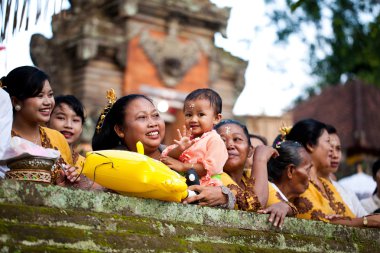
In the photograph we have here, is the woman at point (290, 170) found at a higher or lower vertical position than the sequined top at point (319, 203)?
higher

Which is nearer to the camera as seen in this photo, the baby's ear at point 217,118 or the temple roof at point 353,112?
the baby's ear at point 217,118

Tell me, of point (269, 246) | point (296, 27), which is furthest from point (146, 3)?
point (269, 246)

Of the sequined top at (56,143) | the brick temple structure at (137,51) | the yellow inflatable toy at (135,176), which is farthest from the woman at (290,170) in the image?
the brick temple structure at (137,51)

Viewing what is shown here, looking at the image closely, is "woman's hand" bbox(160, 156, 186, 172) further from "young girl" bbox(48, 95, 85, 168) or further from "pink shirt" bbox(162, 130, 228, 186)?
"young girl" bbox(48, 95, 85, 168)

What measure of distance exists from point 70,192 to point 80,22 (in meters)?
13.6

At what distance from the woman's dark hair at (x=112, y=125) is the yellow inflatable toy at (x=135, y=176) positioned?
99cm

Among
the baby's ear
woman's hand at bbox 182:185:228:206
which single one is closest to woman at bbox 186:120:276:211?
woman's hand at bbox 182:185:228:206

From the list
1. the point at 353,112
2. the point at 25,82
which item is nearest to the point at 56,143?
the point at 25,82

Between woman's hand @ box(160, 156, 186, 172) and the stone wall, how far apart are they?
699 millimetres

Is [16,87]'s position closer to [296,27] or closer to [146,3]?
[146,3]

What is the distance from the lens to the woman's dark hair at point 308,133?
758cm

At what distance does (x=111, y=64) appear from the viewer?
17547 millimetres

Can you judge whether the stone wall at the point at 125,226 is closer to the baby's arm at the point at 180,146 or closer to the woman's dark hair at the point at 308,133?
the baby's arm at the point at 180,146

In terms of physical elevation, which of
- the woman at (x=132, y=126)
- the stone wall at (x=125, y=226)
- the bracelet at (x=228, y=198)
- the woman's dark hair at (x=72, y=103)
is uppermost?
the woman's dark hair at (x=72, y=103)
